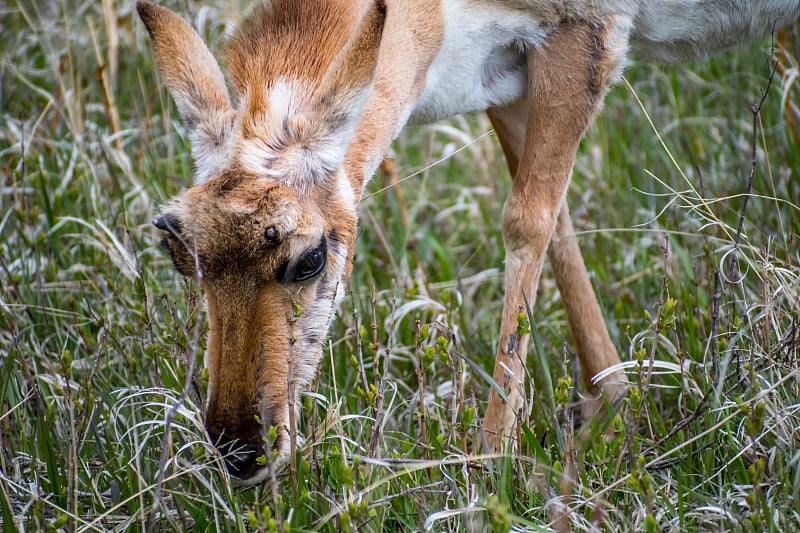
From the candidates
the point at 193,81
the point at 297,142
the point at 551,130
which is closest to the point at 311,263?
the point at 297,142

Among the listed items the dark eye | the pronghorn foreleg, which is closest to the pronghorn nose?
the dark eye

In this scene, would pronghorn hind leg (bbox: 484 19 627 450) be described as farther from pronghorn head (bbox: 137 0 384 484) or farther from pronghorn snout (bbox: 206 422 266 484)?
pronghorn snout (bbox: 206 422 266 484)

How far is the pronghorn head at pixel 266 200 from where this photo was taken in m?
3.21

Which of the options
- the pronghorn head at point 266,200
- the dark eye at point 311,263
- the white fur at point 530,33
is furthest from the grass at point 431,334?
the white fur at point 530,33

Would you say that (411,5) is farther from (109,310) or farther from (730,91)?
(730,91)

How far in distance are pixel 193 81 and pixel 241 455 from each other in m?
1.49

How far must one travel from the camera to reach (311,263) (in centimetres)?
335

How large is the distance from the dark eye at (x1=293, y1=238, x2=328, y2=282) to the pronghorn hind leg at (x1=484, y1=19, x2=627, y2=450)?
1.02 metres

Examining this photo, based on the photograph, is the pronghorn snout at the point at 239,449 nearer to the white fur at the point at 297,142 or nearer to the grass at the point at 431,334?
the grass at the point at 431,334

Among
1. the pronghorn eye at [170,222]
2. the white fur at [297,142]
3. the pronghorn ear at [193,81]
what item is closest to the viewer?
the pronghorn eye at [170,222]

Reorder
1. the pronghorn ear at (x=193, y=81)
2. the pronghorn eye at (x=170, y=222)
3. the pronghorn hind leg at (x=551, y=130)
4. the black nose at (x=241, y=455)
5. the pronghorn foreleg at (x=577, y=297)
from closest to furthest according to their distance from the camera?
the black nose at (x=241, y=455) < the pronghorn eye at (x=170, y=222) < the pronghorn ear at (x=193, y=81) < the pronghorn hind leg at (x=551, y=130) < the pronghorn foreleg at (x=577, y=297)

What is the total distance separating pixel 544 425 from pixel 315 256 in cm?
145

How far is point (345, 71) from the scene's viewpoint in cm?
345

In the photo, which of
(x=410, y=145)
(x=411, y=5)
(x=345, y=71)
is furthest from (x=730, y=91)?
(x=345, y=71)
